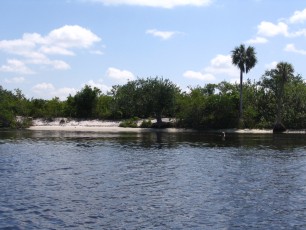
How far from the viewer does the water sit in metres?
20.2

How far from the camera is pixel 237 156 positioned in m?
48.1

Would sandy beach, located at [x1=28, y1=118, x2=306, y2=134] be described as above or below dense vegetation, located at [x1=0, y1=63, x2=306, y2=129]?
below

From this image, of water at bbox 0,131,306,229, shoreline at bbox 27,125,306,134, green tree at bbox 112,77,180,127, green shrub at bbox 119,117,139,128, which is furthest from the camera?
green shrub at bbox 119,117,139,128

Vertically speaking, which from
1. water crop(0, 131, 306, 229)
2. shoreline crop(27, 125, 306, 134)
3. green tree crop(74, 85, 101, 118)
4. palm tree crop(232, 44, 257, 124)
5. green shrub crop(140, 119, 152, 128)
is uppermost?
palm tree crop(232, 44, 257, 124)

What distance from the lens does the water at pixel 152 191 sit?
20.2 metres

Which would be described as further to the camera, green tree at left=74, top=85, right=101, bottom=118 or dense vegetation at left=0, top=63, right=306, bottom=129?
green tree at left=74, top=85, right=101, bottom=118

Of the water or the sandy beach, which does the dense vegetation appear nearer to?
the sandy beach

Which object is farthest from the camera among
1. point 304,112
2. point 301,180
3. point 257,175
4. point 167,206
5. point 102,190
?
point 304,112

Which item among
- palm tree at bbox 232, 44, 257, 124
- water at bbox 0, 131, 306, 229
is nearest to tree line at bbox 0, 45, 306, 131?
palm tree at bbox 232, 44, 257, 124

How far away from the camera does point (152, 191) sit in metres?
27.5

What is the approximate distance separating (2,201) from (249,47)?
88.4 m

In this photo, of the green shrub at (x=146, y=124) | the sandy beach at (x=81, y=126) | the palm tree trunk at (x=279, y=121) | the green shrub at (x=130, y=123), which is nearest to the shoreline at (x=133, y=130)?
the sandy beach at (x=81, y=126)

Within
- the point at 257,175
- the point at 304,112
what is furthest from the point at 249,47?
the point at 257,175

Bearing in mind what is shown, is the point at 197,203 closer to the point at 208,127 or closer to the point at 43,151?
the point at 43,151
